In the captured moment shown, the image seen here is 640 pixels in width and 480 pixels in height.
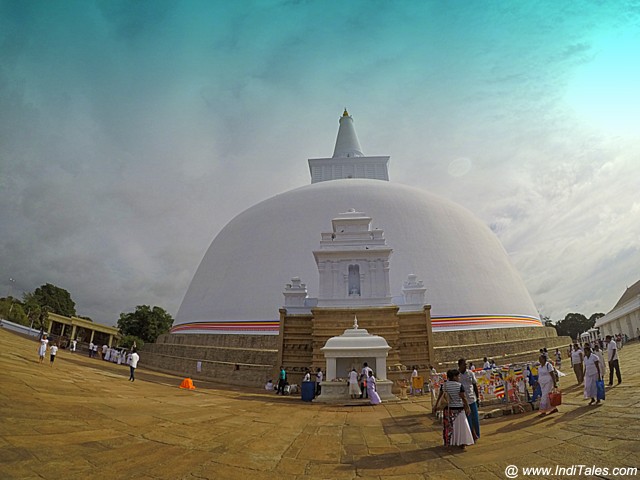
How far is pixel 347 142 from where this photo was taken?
38719mm

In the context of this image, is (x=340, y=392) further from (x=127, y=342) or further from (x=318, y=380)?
(x=127, y=342)

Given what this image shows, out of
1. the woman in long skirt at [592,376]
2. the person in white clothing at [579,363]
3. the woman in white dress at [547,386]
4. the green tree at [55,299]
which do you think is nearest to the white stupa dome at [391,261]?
the person in white clothing at [579,363]

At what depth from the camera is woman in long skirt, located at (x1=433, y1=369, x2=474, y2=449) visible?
5.35m

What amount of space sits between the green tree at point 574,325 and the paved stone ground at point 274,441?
64647mm

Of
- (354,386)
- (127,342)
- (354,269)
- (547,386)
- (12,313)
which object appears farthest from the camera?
(12,313)

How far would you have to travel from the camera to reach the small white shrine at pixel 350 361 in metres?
12.1

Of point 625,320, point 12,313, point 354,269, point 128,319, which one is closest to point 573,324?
point 625,320

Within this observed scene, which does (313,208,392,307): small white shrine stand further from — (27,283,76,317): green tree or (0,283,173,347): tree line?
(27,283,76,317): green tree

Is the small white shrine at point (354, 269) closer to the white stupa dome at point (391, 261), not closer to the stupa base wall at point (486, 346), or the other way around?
the stupa base wall at point (486, 346)

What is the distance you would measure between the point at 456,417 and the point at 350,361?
813cm

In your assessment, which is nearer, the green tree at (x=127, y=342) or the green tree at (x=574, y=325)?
the green tree at (x=127, y=342)

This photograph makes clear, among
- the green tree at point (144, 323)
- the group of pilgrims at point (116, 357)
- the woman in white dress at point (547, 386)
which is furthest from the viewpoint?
the green tree at point (144, 323)

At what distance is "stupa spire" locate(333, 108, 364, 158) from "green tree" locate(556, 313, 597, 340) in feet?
165

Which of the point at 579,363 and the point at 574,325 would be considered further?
the point at 574,325
